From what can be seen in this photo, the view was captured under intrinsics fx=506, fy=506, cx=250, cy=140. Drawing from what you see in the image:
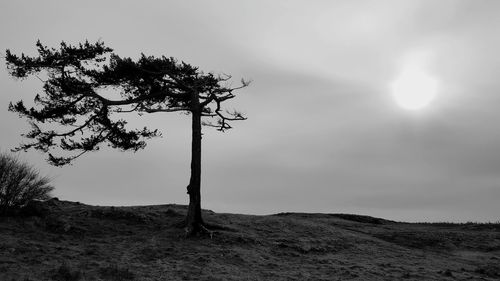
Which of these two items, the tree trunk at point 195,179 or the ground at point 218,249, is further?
the tree trunk at point 195,179

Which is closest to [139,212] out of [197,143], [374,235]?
[197,143]

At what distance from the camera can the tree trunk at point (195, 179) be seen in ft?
68.8

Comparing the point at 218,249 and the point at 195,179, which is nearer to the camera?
the point at 218,249

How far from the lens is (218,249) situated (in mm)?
18797

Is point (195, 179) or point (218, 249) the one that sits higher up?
point (195, 179)

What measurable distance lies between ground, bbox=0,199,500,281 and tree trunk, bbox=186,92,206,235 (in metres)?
0.59

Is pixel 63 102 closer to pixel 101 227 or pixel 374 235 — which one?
pixel 101 227

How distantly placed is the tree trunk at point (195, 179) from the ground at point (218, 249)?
59 centimetres

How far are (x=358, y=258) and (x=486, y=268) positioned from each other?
5031 mm

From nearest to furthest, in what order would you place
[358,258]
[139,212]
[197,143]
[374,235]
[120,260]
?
[120,260] → [358,258] → [197,143] → [139,212] → [374,235]

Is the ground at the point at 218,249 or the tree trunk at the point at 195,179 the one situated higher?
the tree trunk at the point at 195,179

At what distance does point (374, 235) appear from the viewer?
1017 inches

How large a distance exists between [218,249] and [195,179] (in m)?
3.75

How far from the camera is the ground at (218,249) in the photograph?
1548cm
